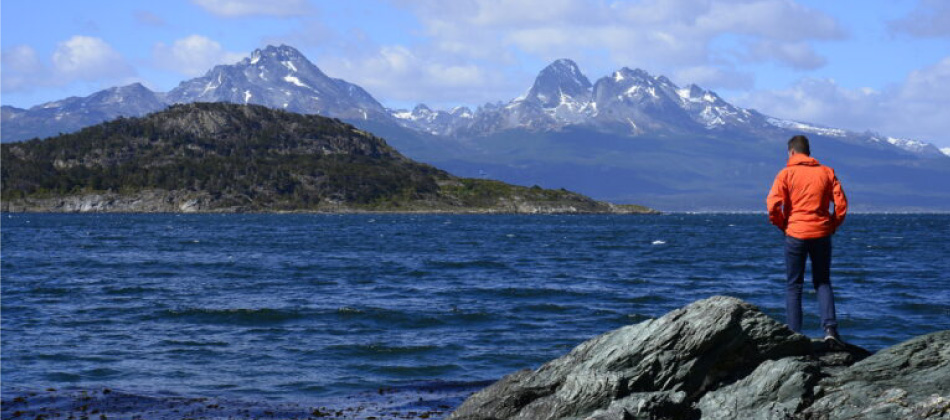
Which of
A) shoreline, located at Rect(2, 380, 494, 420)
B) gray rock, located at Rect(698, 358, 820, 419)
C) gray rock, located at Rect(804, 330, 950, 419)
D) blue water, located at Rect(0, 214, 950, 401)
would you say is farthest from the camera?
blue water, located at Rect(0, 214, 950, 401)

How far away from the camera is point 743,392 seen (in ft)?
49.2

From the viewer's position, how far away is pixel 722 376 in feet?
52.1

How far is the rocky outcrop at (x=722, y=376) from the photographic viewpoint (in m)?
14.3

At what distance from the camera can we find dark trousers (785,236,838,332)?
16.9 m

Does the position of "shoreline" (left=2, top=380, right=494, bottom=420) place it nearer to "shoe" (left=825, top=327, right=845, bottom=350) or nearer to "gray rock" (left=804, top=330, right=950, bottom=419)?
"shoe" (left=825, top=327, right=845, bottom=350)

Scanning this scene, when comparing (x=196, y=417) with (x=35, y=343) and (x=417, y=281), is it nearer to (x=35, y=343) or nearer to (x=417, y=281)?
(x=35, y=343)

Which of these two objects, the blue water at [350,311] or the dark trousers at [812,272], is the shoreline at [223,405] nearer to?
the blue water at [350,311]

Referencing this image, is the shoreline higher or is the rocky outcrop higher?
the rocky outcrop

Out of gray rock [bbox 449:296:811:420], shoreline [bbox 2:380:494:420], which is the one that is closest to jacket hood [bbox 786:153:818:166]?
gray rock [bbox 449:296:811:420]

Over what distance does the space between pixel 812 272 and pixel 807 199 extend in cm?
128

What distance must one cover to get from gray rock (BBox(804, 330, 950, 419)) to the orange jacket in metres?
2.48

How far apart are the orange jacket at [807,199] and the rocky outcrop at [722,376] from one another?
6.36ft

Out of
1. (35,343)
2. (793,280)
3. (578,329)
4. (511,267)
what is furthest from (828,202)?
(511,267)

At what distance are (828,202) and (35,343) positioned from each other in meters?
23.7
